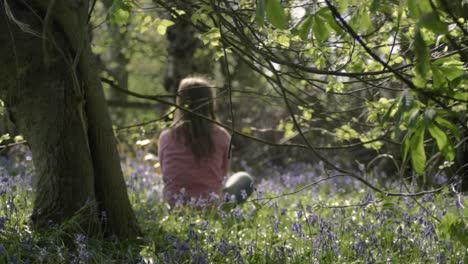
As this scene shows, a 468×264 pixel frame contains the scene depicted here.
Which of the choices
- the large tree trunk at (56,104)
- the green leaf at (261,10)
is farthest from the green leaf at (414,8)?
the large tree trunk at (56,104)

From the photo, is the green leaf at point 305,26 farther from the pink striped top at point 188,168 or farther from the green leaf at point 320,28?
the pink striped top at point 188,168

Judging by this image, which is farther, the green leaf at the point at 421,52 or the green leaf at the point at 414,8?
the green leaf at the point at 414,8

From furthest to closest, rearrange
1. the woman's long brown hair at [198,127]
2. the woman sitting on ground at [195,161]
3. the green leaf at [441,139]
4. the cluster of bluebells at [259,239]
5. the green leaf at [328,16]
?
the woman sitting on ground at [195,161] < the woman's long brown hair at [198,127] < the cluster of bluebells at [259,239] < the green leaf at [328,16] < the green leaf at [441,139]

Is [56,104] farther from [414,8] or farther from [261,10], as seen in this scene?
[414,8]

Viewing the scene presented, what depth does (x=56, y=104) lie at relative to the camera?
4043mm

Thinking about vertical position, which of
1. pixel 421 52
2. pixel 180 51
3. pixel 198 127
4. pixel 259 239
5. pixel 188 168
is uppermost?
pixel 180 51

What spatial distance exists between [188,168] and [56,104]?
239 centimetres

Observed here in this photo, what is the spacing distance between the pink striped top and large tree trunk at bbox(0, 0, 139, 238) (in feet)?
7.06

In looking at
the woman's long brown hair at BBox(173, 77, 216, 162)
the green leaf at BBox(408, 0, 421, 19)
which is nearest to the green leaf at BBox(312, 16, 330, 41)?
the green leaf at BBox(408, 0, 421, 19)

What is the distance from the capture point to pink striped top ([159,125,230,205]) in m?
6.29

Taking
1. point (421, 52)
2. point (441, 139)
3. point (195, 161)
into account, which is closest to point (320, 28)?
point (421, 52)

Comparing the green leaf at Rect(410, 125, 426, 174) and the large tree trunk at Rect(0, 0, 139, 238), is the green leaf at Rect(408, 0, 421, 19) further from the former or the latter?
the large tree trunk at Rect(0, 0, 139, 238)

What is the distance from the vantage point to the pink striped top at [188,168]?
6.29 m

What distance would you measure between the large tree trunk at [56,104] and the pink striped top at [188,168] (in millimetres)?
2153
